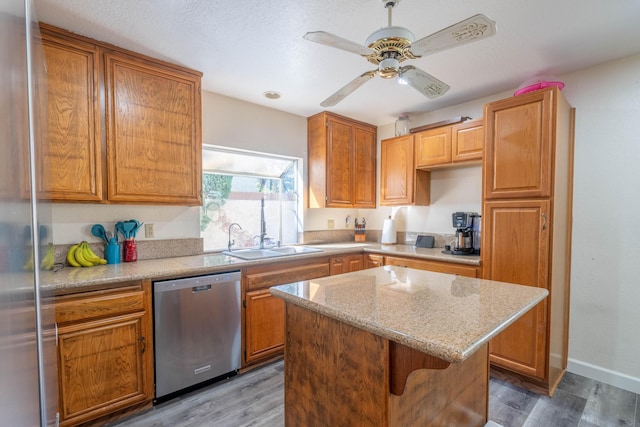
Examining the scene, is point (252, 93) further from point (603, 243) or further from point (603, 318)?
point (603, 318)

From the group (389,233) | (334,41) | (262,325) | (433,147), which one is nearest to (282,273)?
(262,325)

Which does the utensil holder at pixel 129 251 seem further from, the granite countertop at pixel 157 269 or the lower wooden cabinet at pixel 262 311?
the lower wooden cabinet at pixel 262 311

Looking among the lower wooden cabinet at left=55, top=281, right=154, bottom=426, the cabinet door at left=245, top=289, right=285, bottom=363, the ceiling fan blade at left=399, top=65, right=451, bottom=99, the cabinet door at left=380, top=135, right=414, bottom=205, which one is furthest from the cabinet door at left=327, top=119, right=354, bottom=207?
the lower wooden cabinet at left=55, top=281, right=154, bottom=426

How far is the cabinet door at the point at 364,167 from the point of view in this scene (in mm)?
3633

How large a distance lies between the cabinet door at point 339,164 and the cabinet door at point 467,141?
1.17 m

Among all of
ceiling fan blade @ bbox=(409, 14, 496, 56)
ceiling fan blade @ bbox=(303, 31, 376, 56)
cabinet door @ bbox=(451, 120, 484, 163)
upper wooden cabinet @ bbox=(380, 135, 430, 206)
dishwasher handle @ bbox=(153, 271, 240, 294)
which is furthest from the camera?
upper wooden cabinet @ bbox=(380, 135, 430, 206)

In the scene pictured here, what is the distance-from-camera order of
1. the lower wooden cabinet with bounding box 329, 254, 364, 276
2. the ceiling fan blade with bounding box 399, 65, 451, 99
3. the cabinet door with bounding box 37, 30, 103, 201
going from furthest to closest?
the lower wooden cabinet with bounding box 329, 254, 364, 276
the cabinet door with bounding box 37, 30, 103, 201
the ceiling fan blade with bounding box 399, 65, 451, 99

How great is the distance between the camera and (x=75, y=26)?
1.79 metres

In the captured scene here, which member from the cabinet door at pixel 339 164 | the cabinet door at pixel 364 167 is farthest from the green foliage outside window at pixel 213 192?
the cabinet door at pixel 364 167

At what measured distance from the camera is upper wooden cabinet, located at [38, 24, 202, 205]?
1.80m

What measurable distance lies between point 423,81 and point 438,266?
5.26 feet

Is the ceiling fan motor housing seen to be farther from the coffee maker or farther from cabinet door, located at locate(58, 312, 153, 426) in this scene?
cabinet door, located at locate(58, 312, 153, 426)

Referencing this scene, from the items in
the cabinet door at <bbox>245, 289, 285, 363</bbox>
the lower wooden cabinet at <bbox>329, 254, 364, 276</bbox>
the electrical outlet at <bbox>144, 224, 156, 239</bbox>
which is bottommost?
the cabinet door at <bbox>245, 289, 285, 363</bbox>


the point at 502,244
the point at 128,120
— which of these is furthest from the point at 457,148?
the point at 128,120
